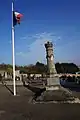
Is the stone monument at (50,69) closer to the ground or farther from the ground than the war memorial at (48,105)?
farther from the ground

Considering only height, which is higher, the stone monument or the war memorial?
the stone monument

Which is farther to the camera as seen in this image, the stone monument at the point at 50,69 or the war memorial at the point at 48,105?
the stone monument at the point at 50,69

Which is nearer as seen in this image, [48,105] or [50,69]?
[48,105]

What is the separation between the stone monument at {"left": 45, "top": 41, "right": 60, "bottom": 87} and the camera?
24.3 meters

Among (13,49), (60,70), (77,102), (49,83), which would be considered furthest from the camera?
(60,70)

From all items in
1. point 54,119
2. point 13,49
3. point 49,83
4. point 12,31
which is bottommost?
point 54,119

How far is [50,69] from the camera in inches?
971

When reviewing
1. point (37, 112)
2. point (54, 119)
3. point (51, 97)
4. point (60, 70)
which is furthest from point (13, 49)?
point (60, 70)

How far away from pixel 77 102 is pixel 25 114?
6316 mm

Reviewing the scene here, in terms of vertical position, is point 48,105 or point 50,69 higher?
point 50,69

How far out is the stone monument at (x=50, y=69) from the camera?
24328 millimetres

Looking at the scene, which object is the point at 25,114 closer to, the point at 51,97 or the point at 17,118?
the point at 17,118

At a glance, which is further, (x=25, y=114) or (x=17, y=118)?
(x=25, y=114)

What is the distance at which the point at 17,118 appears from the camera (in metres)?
14.2
